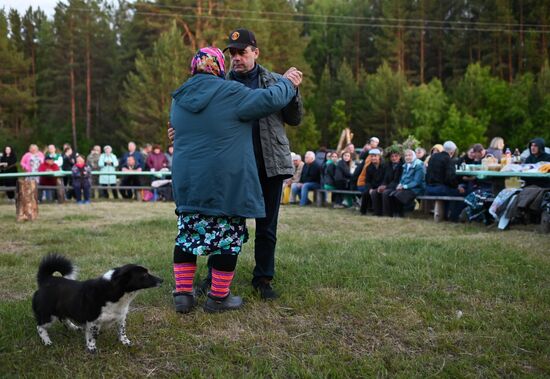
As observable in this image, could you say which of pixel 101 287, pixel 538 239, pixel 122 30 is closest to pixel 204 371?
pixel 101 287

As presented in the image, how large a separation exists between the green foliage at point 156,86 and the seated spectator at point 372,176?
25.1 meters

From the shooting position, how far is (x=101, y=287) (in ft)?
10.6

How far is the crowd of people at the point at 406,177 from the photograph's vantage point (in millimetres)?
10336

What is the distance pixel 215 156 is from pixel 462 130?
36.3 meters

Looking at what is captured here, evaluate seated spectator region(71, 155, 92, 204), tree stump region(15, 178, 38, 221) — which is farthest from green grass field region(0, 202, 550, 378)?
seated spectator region(71, 155, 92, 204)

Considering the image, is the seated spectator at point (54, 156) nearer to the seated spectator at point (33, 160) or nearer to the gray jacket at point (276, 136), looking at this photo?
the seated spectator at point (33, 160)

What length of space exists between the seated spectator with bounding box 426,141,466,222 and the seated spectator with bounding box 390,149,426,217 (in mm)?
190

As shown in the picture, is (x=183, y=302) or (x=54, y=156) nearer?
(x=183, y=302)

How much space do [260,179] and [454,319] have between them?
1641mm

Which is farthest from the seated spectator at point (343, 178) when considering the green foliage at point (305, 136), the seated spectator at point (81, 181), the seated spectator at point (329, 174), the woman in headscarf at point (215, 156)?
the green foliage at point (305, 136)

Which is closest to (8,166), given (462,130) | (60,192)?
(60,192)

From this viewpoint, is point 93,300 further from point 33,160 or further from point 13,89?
point 13,89

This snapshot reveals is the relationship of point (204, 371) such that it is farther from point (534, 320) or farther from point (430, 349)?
point (534, 320)

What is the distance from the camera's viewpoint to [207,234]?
3789mm
